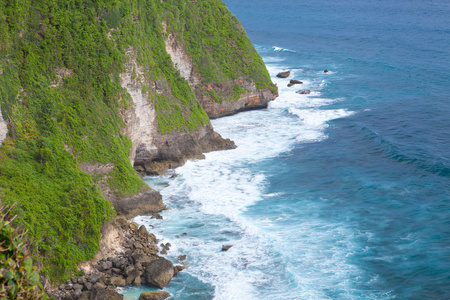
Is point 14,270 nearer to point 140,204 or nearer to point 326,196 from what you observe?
point 140,204

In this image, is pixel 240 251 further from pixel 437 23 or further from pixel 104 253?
pixel 437 23

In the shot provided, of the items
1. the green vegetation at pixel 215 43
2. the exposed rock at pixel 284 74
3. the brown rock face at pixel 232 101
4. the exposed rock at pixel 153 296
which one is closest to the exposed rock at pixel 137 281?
the exposed rock at pixel 153 296

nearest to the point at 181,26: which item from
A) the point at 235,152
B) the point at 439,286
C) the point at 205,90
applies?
the point at 205,90

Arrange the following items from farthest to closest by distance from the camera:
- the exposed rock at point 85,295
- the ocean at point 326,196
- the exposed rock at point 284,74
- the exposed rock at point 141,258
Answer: the exposed rock at point 284,74 → the exposed rock at point 141,258 → the ocean at point 326,196 → the exposed rock at point 85,295

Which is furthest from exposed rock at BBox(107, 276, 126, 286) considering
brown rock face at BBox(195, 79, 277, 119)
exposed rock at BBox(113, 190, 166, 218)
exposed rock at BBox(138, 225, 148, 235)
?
brown rock face at BBox(195, 79, 277, 119)

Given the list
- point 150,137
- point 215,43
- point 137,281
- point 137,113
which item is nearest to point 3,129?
point 137,281

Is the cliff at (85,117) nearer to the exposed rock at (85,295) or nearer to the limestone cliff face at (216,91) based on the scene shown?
the limestone cliff face at (216,91)
